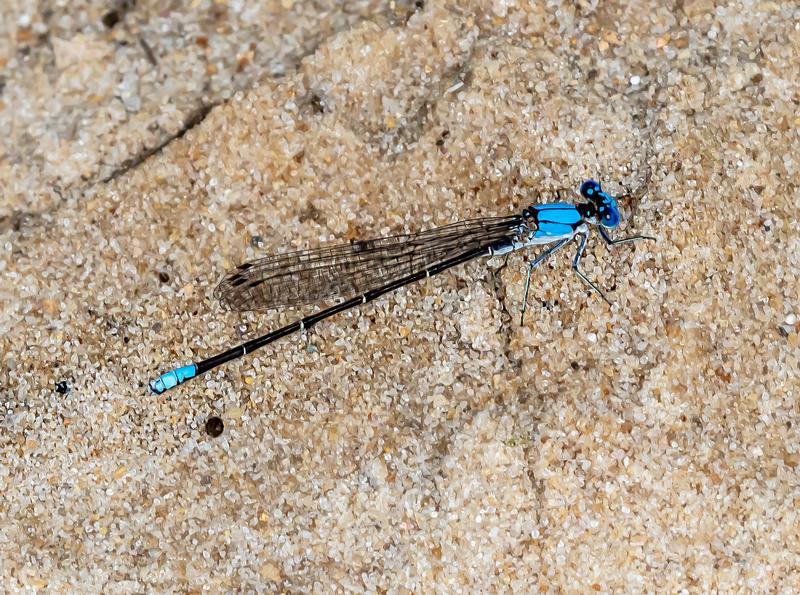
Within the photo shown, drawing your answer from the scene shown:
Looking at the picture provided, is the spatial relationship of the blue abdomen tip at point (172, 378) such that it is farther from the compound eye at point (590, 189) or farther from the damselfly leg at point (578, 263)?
the compound eye at point (590, 189)

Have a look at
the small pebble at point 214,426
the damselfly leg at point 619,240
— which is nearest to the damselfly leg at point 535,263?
the damselfly leg at point 619,240

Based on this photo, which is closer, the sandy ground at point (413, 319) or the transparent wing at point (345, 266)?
the sandy ground at point (413, 319)

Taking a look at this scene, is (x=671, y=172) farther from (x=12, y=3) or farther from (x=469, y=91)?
(x=12, y=3)

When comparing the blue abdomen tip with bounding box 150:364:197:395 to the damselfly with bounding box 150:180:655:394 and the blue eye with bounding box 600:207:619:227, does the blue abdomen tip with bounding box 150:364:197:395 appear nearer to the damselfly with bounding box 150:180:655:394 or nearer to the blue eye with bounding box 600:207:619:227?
the damselfly with bounding box 150:180:655:394

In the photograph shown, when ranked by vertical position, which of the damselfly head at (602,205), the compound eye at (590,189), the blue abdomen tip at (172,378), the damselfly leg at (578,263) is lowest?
the blue abdomen tip at (172,378)

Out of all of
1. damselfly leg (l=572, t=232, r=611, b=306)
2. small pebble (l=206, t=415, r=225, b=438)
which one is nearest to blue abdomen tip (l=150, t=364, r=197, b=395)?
small pebble (l=206, t=415, r=225, b=438)

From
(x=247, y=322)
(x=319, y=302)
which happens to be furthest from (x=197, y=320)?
(x=319, y=302)

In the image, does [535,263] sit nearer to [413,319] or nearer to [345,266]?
[413,319]
